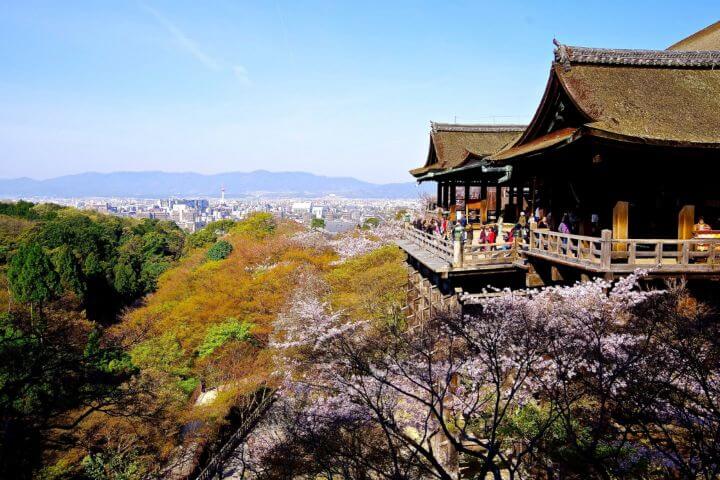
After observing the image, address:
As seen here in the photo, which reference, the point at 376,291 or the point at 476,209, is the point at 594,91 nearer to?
the point at 476,209

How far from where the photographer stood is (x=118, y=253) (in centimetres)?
4394

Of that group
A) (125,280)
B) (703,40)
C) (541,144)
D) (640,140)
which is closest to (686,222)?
(640,140)

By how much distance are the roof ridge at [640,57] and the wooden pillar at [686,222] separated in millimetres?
3610

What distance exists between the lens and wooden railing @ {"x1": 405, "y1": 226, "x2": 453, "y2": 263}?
38.8ft

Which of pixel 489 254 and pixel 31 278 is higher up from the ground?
pixel 489 254

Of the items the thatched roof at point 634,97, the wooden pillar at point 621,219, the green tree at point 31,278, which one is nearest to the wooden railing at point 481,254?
the thatched roof at point 634,97

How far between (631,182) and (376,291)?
1324cm

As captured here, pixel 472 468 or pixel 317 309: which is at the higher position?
pixel 317 309

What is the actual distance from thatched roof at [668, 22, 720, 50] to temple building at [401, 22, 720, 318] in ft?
17.7

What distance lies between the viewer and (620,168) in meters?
9.26

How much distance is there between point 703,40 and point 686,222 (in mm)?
10320

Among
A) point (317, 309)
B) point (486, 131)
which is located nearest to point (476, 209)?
point (486, 131)

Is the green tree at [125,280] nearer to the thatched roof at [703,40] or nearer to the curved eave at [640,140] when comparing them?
the curved eave at [640,140]

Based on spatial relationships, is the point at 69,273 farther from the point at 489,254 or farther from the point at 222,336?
the point at 489,254
